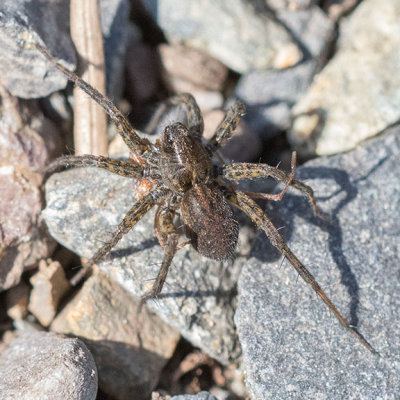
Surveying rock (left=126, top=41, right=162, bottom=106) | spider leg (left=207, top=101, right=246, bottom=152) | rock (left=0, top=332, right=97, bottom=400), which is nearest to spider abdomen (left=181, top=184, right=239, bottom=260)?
spider leg (left=207, top=101, right=246, bottom=152)

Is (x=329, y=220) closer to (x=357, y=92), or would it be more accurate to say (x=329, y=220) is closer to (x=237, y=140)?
(x=237, y=140)

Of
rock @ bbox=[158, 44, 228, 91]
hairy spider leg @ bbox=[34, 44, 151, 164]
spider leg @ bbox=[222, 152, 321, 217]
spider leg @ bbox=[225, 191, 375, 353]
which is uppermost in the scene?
rock @ bbox=[158, 44, 228, 91]

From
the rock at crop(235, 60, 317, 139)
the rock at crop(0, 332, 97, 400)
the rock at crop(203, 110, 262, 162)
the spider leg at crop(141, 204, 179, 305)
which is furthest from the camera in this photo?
the rock at crop(235, 60, 317, 139)

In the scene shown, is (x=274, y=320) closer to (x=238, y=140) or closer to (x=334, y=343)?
(x=334, y=343)

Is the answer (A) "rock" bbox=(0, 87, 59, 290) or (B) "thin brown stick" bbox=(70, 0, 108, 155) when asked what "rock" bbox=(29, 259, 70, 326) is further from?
(B) "thin brown stick" bbox=(70, 0, 108, 155)

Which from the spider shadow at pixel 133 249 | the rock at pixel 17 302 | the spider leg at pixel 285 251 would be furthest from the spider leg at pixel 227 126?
the rock at pixel 17 302

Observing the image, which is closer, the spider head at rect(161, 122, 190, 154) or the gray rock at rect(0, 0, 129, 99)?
the gray rock at rect(0, 0, 129, 99)

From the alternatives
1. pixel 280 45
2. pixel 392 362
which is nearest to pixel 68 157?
pixel 280 45
